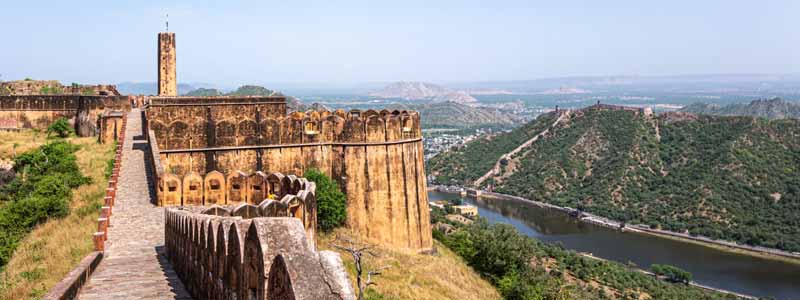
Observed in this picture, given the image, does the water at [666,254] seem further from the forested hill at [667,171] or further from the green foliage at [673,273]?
the forested hill at [667,171]

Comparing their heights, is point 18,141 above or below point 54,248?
above

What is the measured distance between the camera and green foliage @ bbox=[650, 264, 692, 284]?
62.4 meters

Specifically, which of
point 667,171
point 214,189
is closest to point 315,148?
point 214,189

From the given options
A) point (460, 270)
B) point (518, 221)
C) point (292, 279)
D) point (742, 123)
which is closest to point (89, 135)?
point (460, 270)

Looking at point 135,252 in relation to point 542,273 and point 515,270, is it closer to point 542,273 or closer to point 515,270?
point 515,270

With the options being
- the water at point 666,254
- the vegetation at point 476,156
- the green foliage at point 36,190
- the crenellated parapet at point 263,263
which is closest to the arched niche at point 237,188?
the green foliage at point 36,190

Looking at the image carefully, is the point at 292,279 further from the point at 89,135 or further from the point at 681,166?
the point at 681,166

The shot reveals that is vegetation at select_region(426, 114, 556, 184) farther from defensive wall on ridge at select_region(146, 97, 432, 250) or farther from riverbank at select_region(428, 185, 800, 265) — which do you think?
defensive wall on ridge at select_region(146, 97, 432, 250)

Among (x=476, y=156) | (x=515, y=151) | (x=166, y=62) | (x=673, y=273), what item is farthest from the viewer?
(x=476, y=156)

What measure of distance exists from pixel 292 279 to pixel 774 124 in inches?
4726

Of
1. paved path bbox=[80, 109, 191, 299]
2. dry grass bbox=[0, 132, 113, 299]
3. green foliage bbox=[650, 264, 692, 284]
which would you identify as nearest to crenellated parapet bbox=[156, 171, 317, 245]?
paved path bbox=[80, 109, 191, 299]

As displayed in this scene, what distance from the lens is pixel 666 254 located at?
76.1 meters

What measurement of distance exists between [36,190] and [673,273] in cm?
5666

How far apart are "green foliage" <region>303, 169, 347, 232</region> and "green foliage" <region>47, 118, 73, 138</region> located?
14.1 m
